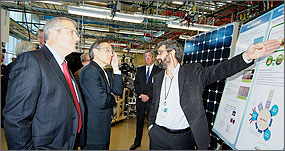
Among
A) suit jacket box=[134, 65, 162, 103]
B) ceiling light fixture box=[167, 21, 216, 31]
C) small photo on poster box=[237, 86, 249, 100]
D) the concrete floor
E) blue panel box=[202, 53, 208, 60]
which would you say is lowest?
the concrete floor

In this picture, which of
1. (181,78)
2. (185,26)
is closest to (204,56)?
(181,78)

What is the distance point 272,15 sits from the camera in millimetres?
1285

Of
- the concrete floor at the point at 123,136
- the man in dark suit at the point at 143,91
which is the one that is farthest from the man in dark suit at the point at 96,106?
the concrete floor at the point at 123,136

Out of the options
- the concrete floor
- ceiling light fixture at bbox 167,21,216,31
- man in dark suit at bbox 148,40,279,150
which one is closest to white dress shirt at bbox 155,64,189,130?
man in dark suit at bbox 148,40,279,150

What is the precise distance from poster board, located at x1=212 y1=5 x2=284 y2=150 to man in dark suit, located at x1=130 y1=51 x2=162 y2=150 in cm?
169

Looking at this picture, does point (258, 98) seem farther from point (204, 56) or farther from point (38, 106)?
point (38, 106)

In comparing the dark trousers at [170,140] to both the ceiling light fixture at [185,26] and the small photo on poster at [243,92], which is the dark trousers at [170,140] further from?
the ceiling light fixture at [185,26]

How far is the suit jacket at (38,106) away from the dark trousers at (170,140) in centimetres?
86

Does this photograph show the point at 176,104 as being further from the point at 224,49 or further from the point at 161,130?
the point at 224,49

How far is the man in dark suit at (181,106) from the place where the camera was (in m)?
1.69

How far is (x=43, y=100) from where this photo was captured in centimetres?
108

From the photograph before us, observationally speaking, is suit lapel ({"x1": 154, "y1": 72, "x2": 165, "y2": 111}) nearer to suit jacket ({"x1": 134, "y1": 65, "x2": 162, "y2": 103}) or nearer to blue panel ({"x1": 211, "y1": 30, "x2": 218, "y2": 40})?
blue panel ({"x1": 211, "y1": 30, "x2": 218, "y2": 40})

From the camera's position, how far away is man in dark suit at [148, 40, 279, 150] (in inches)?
66.6

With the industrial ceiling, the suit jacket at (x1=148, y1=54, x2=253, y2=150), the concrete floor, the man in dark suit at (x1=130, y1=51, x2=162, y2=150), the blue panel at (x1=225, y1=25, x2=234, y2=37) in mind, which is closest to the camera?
the suit jacket at (x1=148, y1=54, x2=253, y2=150)
